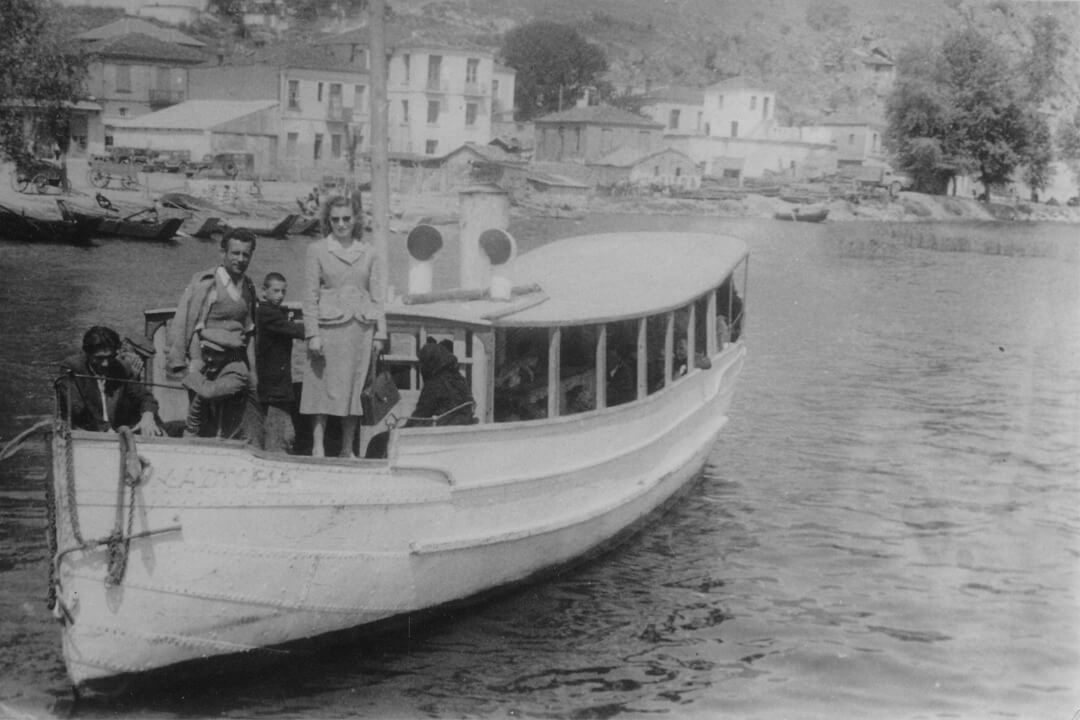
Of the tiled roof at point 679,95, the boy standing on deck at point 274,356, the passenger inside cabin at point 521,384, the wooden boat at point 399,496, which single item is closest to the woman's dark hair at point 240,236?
the boy standing on deck at point 274,356

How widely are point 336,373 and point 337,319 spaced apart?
0.39 meters

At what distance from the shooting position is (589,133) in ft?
204

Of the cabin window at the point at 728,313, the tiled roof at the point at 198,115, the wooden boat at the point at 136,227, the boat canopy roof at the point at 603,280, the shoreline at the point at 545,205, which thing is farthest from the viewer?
the tiled roof at the point at 198,115

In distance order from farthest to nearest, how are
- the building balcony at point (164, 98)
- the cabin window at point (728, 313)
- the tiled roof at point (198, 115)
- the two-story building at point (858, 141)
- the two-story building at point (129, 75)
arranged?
the two-story building at point (858, 141)
the building balcony at point (164, 98)
the two-story building at point (129, 75)
the tiled roof at point (198, 115)
the cabin window at point (728, 313)

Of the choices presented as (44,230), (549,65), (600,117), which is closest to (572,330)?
(44,230)

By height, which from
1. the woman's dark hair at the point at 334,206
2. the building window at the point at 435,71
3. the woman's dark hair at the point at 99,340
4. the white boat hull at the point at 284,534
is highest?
the building window at the point at 435,71

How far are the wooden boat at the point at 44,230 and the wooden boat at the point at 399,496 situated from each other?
27749mm

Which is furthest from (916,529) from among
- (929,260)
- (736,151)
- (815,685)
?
(736,151)

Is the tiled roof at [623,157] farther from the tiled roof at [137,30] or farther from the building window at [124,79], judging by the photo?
Answer: the building window at [124,79]

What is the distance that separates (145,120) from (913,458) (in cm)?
4735

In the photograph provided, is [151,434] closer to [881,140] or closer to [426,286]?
[426,286]

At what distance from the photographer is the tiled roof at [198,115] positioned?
2132 inches

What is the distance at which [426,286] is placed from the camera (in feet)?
34.1

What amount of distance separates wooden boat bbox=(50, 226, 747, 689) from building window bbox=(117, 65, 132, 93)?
50888mm
